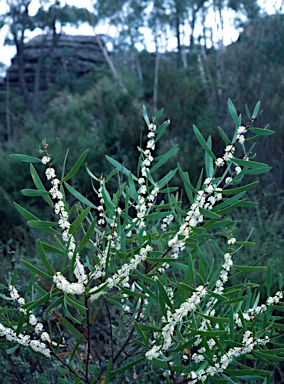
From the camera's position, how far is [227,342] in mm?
1495

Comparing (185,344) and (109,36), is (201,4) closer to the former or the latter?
(109,36)

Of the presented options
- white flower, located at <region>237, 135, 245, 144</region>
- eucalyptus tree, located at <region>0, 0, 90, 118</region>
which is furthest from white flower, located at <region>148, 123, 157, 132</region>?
eucalyptus tree, located at <region>0, 0, 90, 118</region>

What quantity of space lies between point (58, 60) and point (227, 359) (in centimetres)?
2270

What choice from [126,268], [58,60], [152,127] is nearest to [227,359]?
[126,268]

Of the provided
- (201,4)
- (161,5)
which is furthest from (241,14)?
(161,5)

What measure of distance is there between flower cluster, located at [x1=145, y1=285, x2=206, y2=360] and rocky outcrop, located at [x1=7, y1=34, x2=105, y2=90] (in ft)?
69.0

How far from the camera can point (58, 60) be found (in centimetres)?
2317

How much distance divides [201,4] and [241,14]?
3.18m

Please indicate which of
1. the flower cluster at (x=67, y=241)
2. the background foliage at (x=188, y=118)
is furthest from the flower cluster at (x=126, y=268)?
the background foliage at (x=188, y=118)

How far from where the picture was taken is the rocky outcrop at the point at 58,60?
2245 cm

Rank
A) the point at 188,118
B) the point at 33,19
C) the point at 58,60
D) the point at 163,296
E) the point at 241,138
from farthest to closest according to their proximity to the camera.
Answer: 1. the point at 58,60
2. the point at 33,19
3. the point at 188,118
4. the point at 241,138
5. the point at 163,296

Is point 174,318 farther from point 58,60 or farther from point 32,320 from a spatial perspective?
point 58,60

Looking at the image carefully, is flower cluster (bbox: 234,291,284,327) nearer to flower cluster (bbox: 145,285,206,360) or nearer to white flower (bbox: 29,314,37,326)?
flower cluster (bbox: 145,285,206,360)

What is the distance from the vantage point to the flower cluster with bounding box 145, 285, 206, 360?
1.43 m
